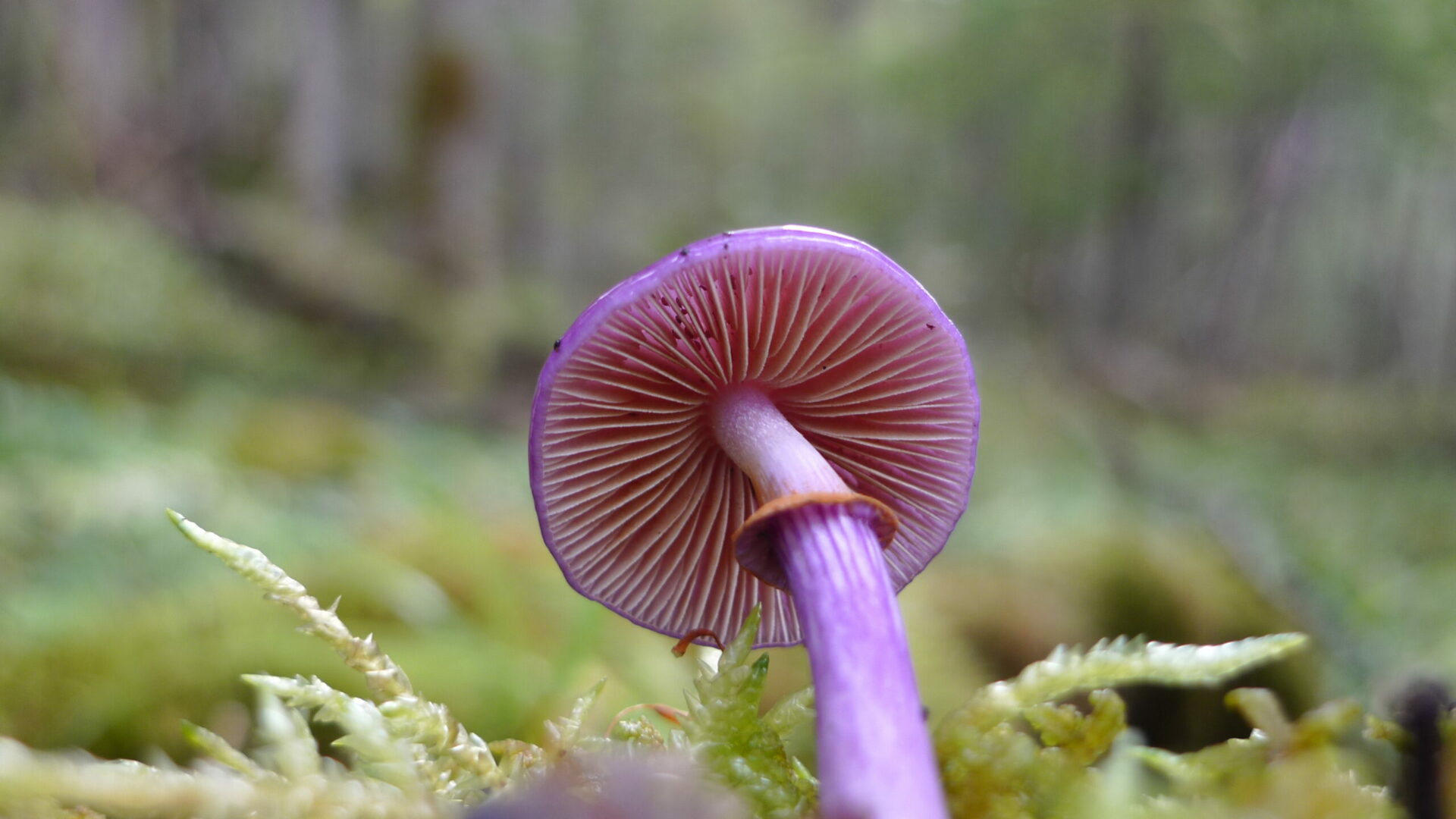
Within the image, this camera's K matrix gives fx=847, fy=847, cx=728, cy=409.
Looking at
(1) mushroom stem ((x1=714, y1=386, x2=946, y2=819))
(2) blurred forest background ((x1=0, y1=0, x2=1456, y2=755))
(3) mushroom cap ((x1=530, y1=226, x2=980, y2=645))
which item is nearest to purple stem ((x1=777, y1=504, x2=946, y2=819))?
(1) mushroom stem ((x1=714, y1=386, x2=946, y2=819))

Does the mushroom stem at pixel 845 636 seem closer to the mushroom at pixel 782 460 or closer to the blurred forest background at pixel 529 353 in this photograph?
the mushroom at pixel 782 460

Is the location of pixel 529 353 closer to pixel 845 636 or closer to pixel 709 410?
pixel 709 410

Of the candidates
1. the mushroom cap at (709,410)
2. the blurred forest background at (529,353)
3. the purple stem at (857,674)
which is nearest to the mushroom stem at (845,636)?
the purple stem at (857,674)

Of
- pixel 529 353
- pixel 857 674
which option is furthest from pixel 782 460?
pixel 529 353

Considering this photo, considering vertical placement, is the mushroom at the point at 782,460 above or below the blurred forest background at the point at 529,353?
below

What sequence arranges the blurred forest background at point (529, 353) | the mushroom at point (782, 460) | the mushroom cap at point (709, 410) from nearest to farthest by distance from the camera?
the mushroom at point (782, 460) → the mushroom cap at point (709, 410) → the blurred forest background at point (529, 353)

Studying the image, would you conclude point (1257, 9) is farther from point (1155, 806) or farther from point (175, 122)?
point (175, 122)

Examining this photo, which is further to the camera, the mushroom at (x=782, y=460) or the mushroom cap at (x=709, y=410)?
the mushroom cap at (x=709, y=410)

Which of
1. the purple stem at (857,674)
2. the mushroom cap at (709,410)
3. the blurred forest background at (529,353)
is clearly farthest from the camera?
the blurred forest background at (529,353)
